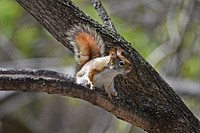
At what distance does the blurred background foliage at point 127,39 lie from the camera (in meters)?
2.69

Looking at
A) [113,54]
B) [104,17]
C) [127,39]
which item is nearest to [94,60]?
[113,54]

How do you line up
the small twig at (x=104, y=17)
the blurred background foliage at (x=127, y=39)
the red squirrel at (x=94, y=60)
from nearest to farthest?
the red squirrel at (x=94, y=60)
the small twig at (x=104, y=17)
the blurred background foliage at (x=127, y=39)

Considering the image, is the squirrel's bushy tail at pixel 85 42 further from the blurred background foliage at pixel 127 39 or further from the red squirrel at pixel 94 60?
the blurred background foliage at pixel 127 39

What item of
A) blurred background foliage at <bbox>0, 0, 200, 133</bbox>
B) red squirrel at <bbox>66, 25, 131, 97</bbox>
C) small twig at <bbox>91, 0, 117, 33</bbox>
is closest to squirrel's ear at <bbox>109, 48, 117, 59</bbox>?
red squirrel at <bbox>66, 25, 131, 97</bbox>

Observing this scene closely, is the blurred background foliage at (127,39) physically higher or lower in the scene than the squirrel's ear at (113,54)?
higher

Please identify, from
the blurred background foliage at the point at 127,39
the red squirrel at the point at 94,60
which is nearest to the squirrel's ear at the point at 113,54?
the red squirrel at the point at 94,60

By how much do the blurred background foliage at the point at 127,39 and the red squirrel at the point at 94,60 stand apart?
4.27 feet

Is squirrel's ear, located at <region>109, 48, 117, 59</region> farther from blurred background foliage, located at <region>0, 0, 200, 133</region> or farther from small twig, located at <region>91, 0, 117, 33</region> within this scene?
blurred background foliage, located at <region>0, 0, 200, 133</region>

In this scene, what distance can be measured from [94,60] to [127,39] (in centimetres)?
179

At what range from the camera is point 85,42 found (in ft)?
3.66

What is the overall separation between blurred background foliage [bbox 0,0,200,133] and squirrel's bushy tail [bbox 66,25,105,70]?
1.30 metres

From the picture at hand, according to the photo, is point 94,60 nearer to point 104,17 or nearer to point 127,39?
point 104,17

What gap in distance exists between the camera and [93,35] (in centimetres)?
110

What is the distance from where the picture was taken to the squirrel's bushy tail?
110 cm
